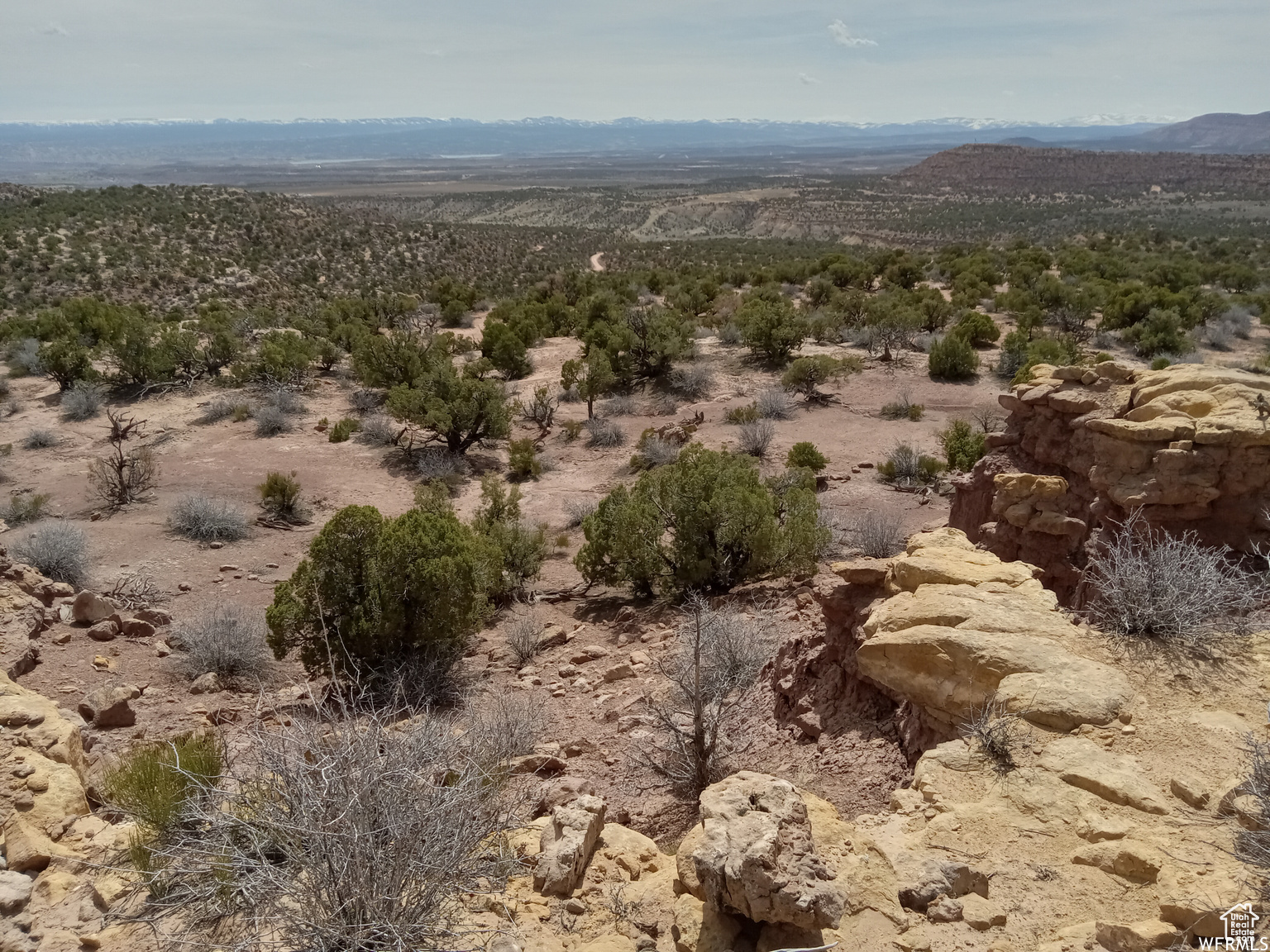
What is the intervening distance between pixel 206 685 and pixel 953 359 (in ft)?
60.1

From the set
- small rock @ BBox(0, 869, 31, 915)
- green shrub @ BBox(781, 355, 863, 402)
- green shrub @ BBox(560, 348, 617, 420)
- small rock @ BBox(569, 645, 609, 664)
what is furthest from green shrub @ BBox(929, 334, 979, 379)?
small rock @ BBox(0, 869, 31, 915)

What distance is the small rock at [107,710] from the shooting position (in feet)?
21.7

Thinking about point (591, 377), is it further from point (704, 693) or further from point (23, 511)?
point (704, 693)

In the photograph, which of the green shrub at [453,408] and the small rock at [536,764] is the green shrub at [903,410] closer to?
the green shrub at [453,408]

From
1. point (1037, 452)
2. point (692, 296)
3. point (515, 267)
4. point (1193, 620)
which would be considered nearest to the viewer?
point (1193, 620)

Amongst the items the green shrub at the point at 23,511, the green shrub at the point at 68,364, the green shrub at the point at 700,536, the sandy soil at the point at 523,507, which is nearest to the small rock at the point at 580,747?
the sandy soil at the point at 523,507

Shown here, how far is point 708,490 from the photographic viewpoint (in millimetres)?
9992

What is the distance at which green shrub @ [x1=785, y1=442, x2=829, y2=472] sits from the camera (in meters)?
14.7

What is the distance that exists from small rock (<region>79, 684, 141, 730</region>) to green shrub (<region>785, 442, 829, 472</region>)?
10747 mm

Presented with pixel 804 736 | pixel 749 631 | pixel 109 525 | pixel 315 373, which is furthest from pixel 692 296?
pixel 804 736

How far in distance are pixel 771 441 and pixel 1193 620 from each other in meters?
11.6

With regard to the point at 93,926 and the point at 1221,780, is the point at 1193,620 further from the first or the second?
the point at 93,926

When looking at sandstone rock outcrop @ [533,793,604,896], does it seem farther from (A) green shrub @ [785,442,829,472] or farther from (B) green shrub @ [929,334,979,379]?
(B) green shrub @ [929,334,979,379]

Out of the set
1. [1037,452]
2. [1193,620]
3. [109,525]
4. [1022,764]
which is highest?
[1037,452]
